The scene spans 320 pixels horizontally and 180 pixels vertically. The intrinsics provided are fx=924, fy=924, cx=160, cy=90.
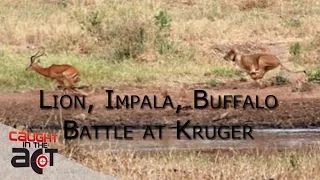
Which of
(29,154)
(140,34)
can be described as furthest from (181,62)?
(29,154)

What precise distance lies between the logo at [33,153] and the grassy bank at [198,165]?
0.17 meters

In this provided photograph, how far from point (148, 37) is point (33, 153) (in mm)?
5602

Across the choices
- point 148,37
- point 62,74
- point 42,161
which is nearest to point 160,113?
point 62,74

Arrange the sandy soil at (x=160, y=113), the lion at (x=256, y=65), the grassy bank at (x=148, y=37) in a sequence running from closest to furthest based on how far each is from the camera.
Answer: the sandy soil at (x=160, y=113) < the lion at (x=256, y=65) < the grassy bank at (x=148, y=37)

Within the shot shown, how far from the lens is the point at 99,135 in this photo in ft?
24.1

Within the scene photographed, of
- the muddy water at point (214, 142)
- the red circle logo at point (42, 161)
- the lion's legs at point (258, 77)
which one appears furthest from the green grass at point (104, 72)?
the red circle logo at point (42, 161)

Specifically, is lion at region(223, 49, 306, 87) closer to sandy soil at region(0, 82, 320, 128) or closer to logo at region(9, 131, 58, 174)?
sandy soil at region(0, 82, 320, 128)

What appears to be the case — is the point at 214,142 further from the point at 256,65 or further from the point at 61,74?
the point at 256,65

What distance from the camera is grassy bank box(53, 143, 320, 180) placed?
537cm

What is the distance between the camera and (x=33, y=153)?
530cm

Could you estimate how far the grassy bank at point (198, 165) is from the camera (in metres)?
5.37

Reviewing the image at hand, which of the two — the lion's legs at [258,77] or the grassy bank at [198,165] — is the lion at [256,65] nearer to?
the lion's legs at [258,77]

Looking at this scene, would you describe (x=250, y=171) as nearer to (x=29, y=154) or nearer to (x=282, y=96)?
(x=29, y=154)

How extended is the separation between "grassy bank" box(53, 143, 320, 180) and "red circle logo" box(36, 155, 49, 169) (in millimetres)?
252
